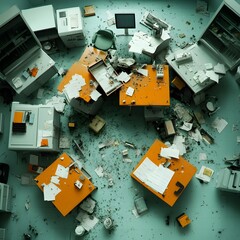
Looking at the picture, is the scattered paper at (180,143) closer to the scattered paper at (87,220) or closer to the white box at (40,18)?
the scattered paper at (87,220)

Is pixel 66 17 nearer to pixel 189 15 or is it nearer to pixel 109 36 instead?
pixel 109 36

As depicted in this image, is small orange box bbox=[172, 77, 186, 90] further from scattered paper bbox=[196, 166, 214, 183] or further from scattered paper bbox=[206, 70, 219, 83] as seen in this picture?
scattered paper bbox=[196, 166, 214, 183]

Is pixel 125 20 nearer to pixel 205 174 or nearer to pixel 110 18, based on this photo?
pixel 110 18

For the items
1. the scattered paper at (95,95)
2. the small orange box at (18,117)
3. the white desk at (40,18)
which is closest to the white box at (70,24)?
the white desk at (40,18)

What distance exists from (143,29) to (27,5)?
5.33 feet

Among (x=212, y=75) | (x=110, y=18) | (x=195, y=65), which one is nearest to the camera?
(x=212, y=75)

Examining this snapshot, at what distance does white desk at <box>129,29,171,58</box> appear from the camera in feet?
12.8

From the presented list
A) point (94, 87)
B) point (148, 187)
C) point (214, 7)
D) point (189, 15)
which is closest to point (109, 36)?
point (94, 87)

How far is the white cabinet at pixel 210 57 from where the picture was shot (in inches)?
144

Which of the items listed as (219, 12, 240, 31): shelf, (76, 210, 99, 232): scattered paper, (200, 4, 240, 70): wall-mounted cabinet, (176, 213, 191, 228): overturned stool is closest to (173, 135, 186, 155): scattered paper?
(176, 213, 191, 228): overturned stool

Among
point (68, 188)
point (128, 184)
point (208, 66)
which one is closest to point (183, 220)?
point (128, 184)

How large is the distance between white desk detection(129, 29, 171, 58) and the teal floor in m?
0.29

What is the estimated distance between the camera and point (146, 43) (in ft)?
12.9

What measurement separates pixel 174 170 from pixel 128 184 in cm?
61
